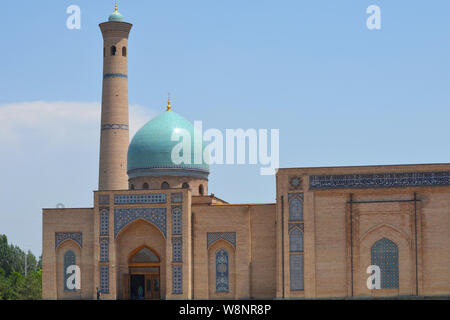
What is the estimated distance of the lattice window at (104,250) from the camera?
3588cm

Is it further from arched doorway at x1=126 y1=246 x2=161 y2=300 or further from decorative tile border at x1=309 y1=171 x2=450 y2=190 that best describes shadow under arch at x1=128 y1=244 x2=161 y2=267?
decorative tile border at x1=309 y1=171 x2=450 y2=190

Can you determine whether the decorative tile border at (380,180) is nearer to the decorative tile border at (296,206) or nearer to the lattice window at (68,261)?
the decorative tile border at (296,206)

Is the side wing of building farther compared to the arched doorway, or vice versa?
the arched doorway

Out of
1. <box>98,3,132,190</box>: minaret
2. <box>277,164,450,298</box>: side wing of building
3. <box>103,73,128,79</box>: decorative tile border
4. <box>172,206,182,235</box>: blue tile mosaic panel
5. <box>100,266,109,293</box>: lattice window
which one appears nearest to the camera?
<box>277,164,450,298</box>: side wing of building

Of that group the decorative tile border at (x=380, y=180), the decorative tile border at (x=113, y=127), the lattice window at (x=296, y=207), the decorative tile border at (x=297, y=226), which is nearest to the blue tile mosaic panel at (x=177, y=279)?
the decorative tile border at (x=297, y=226)

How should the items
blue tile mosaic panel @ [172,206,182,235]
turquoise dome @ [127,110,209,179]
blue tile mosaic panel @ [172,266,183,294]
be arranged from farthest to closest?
turquoise dome @ [127,110,209,179] → blue tile mosaic panel @ [172,206,182,235] → blue tile mosaic panel @ [172,266,183,294]

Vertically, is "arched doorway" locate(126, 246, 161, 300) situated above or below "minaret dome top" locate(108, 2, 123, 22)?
below

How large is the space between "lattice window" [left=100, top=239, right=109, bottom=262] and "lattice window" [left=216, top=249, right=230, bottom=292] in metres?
4.10

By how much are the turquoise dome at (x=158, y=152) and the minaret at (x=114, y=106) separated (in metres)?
2.49

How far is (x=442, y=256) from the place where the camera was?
33438 millimetres

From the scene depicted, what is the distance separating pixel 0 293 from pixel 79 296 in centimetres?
1172

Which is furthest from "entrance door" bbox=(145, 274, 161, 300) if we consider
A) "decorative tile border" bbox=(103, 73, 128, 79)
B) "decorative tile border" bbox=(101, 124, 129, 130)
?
"decorative tile border" bbox=(103, 73, 128, 79)

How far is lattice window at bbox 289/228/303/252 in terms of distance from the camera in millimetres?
34344
